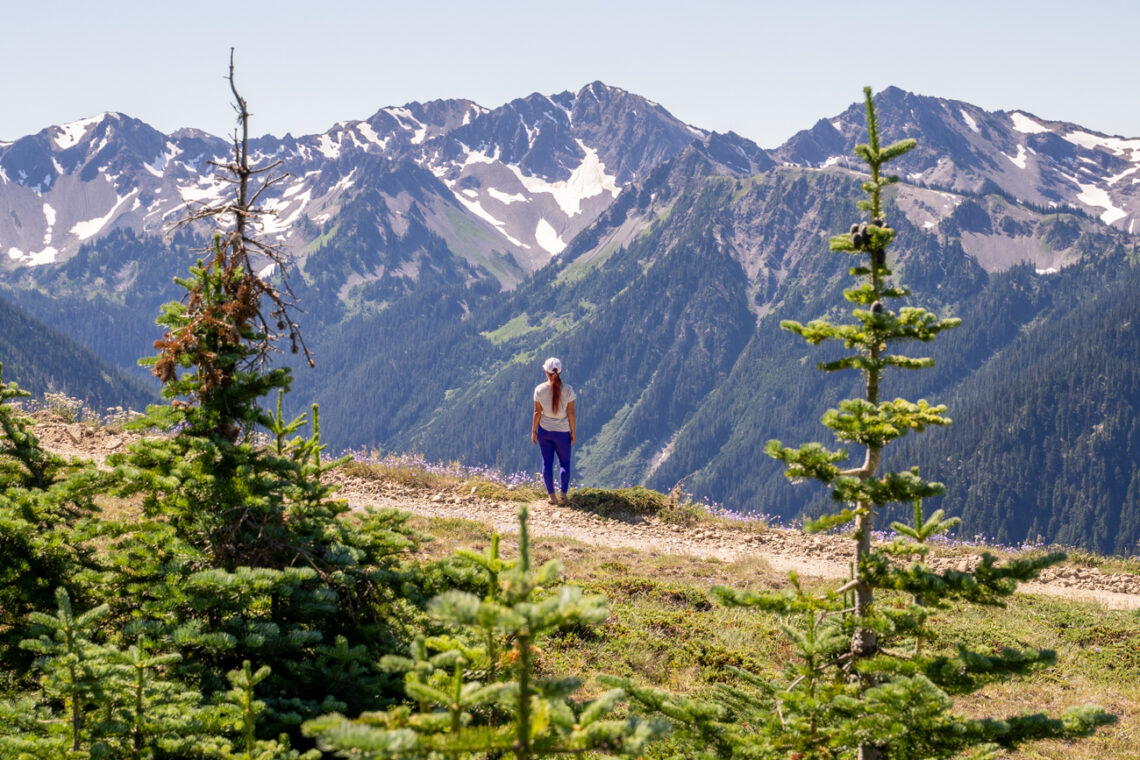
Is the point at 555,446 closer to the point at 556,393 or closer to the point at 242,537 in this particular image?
the point at 556,393

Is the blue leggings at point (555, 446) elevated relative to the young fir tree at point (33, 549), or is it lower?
elevated

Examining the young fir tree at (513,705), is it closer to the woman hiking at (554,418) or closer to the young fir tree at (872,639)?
the young fir tree at (872,639)

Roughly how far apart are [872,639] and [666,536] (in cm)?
1178

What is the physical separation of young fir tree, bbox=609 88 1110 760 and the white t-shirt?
10.5 metres

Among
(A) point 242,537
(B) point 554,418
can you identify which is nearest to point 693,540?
(B) point 554,418

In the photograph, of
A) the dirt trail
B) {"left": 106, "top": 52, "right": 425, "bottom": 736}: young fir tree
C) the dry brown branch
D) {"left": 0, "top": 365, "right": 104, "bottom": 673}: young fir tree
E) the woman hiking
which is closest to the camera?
{"left": 106, "top": 52, "right": 425, "bottom": 736}: young fir tree

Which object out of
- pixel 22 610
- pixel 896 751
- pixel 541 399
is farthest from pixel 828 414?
pixel 541 399

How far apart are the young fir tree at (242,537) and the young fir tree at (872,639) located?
2.96 m

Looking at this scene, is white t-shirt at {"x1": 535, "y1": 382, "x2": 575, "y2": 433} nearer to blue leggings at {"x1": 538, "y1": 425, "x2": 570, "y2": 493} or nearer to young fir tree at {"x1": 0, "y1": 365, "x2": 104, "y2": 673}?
blue leggings at {"x1": 538, "y1": 425, "x2": 570, "y2": 493}

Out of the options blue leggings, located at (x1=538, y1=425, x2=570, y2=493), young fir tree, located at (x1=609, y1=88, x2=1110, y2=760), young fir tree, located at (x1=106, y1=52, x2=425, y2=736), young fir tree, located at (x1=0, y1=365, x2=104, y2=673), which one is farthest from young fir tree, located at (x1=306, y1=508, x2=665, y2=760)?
blue leggings, located at (x1=538, y1=425, x2=570, y2=493)

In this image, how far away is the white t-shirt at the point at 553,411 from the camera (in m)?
16.3

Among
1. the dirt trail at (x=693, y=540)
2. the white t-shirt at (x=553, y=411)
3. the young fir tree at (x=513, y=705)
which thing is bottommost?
the dirt trail at (x=693, y=540)

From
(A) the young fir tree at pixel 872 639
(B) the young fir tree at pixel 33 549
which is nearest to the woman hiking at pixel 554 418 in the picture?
(B) the young fir tree at pixel 33 549

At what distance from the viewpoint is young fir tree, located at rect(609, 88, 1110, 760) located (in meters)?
4.78
